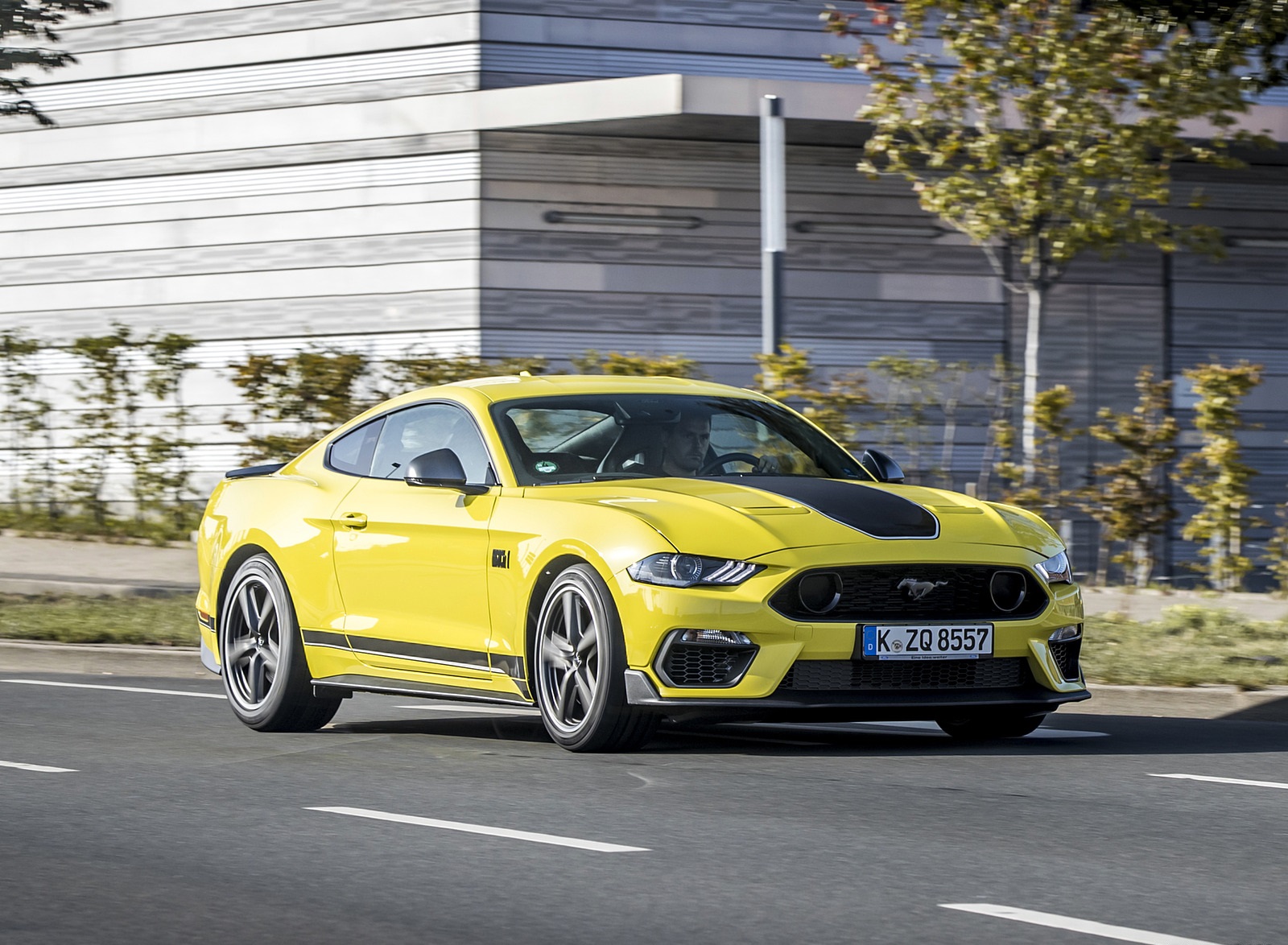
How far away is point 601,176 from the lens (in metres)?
20.7

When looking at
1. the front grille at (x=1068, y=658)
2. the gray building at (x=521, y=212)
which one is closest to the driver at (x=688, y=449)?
the front grille at (x=1068, y=658)

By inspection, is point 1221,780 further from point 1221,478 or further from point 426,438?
point 1221,478

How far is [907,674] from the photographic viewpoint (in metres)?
7.88

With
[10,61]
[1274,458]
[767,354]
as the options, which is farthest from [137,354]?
[1274,458]

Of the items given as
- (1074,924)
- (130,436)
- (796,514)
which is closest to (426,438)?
(796,514)

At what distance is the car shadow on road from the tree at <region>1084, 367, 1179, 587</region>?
218 inches

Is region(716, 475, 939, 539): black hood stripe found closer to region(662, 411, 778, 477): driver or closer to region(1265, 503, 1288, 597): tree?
region(662, 411, 778, 477): driver

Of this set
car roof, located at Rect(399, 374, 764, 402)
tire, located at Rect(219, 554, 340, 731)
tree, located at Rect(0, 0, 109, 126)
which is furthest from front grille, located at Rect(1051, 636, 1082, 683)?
tree, located at Rect(0, 0, 109, 126)

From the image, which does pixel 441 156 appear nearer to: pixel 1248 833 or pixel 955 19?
pixel 955 19

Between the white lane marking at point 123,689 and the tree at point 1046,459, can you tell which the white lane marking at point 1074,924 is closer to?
the white lane marking at point 123,689

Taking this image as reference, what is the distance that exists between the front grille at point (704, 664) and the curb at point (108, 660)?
5534 millimetres

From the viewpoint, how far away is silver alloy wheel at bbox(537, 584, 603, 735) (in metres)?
7.97

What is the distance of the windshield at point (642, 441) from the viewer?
870cm

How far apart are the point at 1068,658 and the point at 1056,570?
0.37 m
